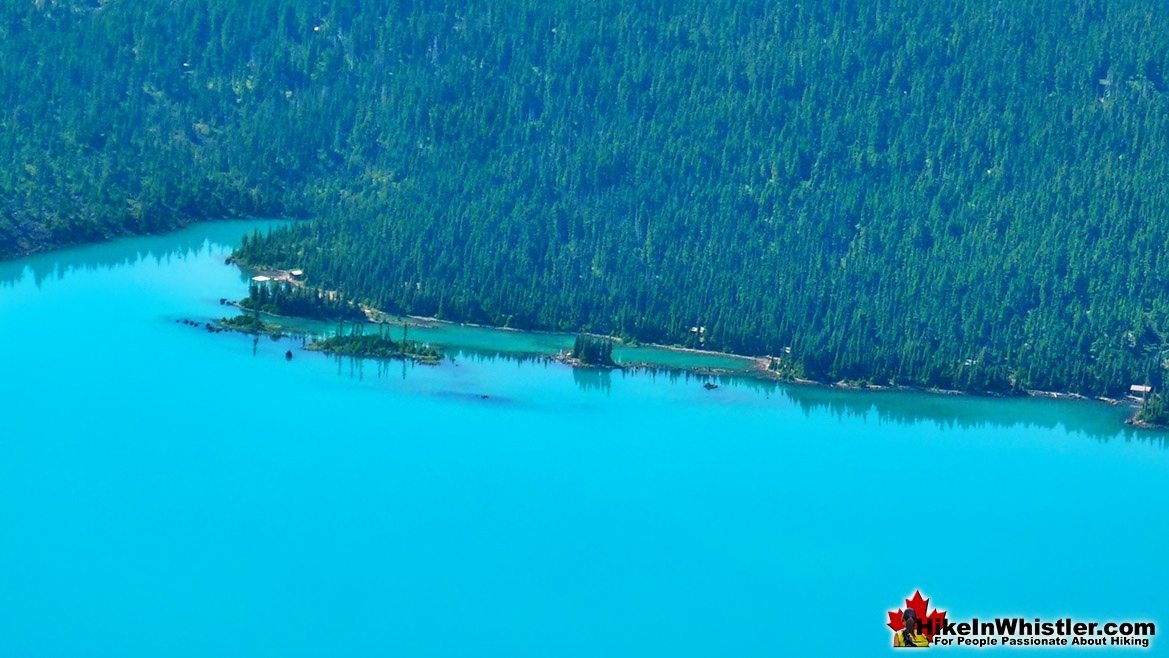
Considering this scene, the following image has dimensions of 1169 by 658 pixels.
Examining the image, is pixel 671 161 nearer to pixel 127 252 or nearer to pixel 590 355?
pixel 127 252

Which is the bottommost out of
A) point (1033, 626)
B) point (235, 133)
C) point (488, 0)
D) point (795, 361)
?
point (1033, 626)

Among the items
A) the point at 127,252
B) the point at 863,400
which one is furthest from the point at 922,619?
the point at 127,252

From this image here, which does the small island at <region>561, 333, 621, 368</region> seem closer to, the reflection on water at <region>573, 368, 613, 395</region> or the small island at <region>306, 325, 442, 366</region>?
the reflection on water at <region>573, 368, 613, 395</region>

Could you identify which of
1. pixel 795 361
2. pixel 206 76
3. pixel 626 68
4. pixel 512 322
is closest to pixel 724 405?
pixel 795 361

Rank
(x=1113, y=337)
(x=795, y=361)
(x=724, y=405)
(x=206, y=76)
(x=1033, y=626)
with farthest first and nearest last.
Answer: (x=206, y=76), (x=1113, y=337), (x=795, y=361), (x=724, y=405), (x=1033, y=626)

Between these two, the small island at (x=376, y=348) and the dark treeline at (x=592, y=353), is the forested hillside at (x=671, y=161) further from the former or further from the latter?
the small island at (x=376, y=348)

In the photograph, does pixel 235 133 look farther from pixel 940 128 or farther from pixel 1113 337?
pixel 1113 337

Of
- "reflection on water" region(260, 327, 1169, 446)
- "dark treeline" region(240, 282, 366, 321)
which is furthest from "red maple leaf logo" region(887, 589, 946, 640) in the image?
"dark treeline" region(240, 282, 366, 321)

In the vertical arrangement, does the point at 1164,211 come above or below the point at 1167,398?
above

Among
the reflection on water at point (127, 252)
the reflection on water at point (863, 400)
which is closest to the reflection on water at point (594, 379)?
the reflection on water at point (863, 400)
